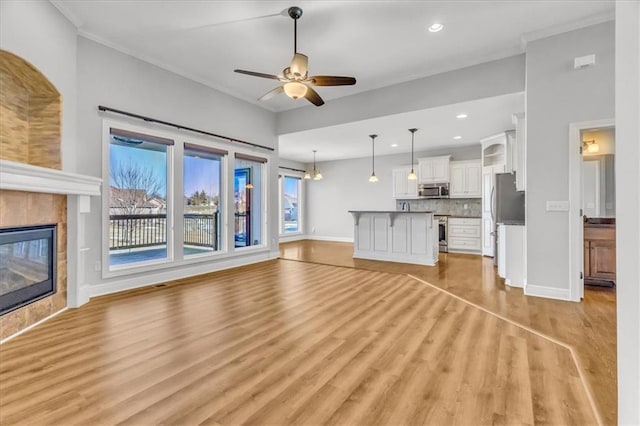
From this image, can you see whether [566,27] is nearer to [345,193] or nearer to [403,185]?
[403,185]

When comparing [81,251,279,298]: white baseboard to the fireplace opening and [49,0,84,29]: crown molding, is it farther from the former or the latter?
[49,0,84,29]: crown molding

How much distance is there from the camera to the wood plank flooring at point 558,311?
2064mm

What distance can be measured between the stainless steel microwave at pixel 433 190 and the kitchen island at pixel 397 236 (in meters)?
2.17

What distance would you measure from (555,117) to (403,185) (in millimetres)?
5397

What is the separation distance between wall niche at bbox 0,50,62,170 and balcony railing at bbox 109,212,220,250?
1.17 meters

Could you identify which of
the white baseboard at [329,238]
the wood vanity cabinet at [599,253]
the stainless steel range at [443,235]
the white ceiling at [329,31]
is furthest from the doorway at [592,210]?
the white baseboard at [329,238]

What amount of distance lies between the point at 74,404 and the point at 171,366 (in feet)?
1.82

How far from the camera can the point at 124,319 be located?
3113 mm

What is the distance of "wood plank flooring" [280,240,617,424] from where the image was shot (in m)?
2.06

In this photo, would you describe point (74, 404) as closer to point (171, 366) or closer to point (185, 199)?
point (171, 366)

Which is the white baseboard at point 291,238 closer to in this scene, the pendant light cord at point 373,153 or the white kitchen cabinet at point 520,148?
the pendant light cord at point 373,153

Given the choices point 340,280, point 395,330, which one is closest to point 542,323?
point 395,330

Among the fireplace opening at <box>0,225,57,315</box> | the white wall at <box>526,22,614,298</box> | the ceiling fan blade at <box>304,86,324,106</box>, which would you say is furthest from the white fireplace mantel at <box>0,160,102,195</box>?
the white wall at <box>526,22,614,298</box>

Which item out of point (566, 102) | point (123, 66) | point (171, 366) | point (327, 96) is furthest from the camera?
point (327, 96)
